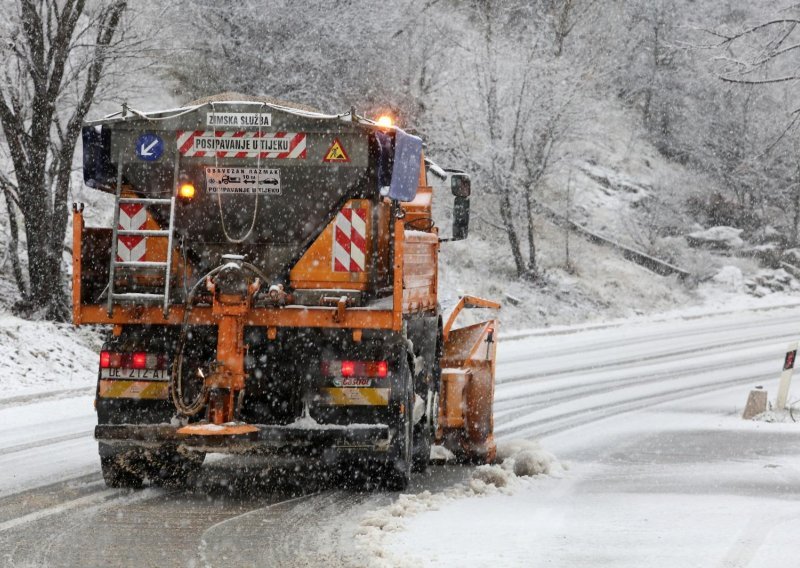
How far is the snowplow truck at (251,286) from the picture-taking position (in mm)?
7695

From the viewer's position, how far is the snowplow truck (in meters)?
7.70

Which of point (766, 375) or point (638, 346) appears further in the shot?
point (638, 346)

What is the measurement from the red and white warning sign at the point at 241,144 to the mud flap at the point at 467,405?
2708mm

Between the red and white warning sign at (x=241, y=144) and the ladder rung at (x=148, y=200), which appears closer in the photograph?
the ladder rung at (x=148, y=200)

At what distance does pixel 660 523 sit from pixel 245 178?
12.2ft

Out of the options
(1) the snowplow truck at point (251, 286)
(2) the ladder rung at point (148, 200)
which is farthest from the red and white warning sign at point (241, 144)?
(2) the ladder rung at point (148, 200)

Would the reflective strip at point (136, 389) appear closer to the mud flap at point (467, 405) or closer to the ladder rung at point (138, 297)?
the ladder rung at point (138, 297)

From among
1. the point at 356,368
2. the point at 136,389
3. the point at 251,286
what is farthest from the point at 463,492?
the point at 136,389

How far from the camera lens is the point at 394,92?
28688 mm

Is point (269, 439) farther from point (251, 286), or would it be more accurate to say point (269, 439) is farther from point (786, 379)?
point (786, 379)

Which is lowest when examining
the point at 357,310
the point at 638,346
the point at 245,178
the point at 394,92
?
the point at 638,346

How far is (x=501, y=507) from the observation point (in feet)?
24.8

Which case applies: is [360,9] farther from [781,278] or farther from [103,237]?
[103,237]

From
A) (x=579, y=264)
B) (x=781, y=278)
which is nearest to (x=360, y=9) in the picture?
(x=579, y=264)
